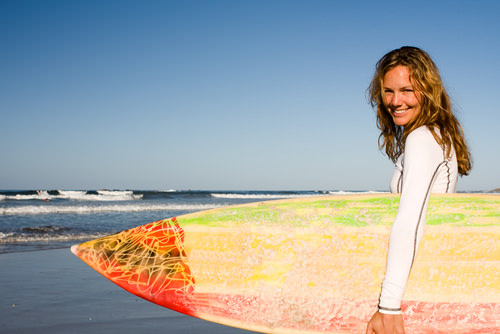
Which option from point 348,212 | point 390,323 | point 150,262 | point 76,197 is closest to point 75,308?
point 150,262

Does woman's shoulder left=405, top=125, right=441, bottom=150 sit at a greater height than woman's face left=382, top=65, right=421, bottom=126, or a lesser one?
lesser

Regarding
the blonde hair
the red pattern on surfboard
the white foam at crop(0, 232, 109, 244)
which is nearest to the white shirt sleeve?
the blonde hair

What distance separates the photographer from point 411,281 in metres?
1.88

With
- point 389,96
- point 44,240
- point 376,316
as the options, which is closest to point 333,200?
point 389,96

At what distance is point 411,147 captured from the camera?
138 cm

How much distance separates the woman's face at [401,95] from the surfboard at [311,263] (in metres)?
0.44

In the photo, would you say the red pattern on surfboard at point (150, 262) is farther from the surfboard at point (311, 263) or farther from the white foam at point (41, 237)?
the white foam at point (41, 237)

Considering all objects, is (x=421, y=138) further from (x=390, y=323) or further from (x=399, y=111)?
(x=390, y=323)

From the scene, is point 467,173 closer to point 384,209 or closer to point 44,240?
point 384,209

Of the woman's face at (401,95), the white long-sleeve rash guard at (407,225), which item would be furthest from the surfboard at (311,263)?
the white long-sleeve rash guard at (407,225)

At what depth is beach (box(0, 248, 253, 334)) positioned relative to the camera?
3.03 m

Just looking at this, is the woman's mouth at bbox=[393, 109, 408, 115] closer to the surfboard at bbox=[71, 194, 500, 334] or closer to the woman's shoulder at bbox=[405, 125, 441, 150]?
the woman's shoulder at bbox=[405, 125, 441, 150]

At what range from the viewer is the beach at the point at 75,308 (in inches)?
119

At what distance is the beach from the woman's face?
214cm
